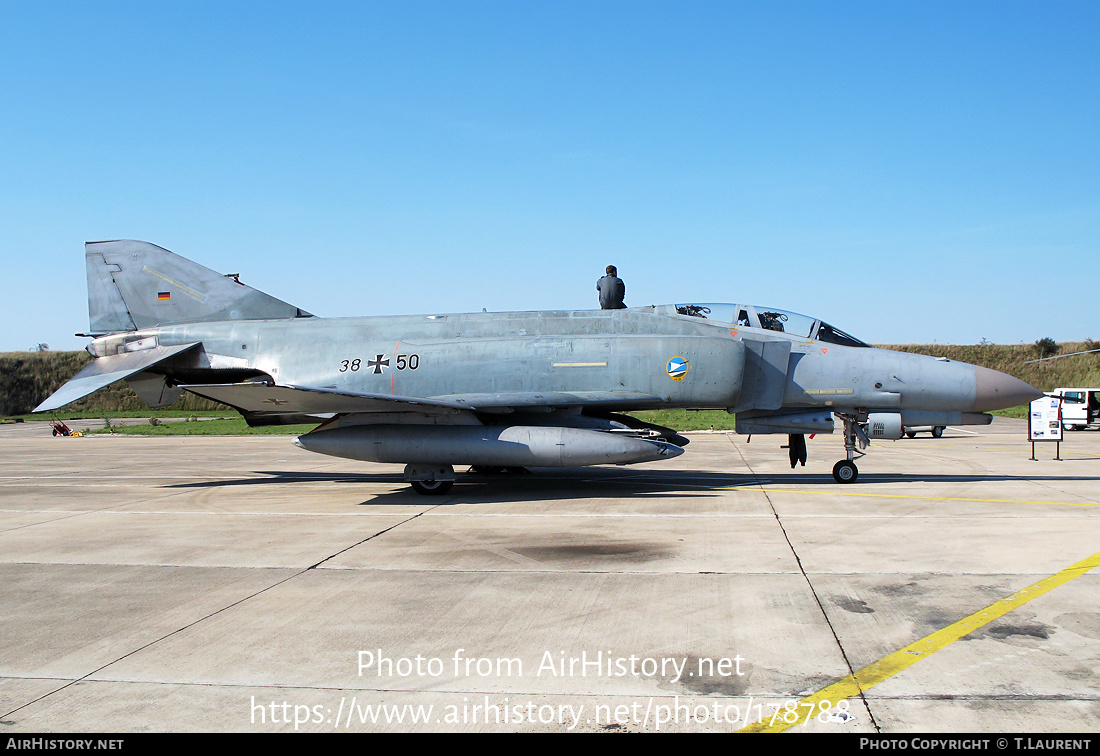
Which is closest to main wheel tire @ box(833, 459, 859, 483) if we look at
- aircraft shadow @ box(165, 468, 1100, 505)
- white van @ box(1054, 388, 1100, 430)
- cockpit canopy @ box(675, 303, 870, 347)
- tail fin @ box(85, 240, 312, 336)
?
aircraft shadow @ box(165, 468, 1100, 505)

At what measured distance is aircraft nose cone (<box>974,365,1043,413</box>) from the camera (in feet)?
35.6

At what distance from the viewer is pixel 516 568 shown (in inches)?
262

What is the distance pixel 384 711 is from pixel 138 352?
11.6 metres

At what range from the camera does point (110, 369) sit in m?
12.7

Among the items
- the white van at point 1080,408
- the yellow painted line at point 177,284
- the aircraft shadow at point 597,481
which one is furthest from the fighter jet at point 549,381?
the white van at point 1080,408

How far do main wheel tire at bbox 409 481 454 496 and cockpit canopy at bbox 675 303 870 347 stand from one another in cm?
468

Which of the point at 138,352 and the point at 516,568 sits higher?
the point at 138,352

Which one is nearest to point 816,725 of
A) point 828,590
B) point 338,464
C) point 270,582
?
point 828,590

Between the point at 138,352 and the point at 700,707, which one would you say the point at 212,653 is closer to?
the point at 700,707

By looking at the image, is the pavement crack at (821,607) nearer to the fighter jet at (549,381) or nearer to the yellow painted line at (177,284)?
the fighter jet at (549,381)

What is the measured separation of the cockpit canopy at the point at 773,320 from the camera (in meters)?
11.7

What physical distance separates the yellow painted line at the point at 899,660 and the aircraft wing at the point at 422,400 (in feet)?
20.1

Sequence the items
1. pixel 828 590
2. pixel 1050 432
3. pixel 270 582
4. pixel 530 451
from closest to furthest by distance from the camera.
A: 1. pixel 828 590
2. pixel 270 582
3. pixel 530 451
4. pixel 1050 432

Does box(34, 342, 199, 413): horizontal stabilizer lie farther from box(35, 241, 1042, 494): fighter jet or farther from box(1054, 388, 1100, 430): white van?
box(1054, 388, 1100, 430): white van
